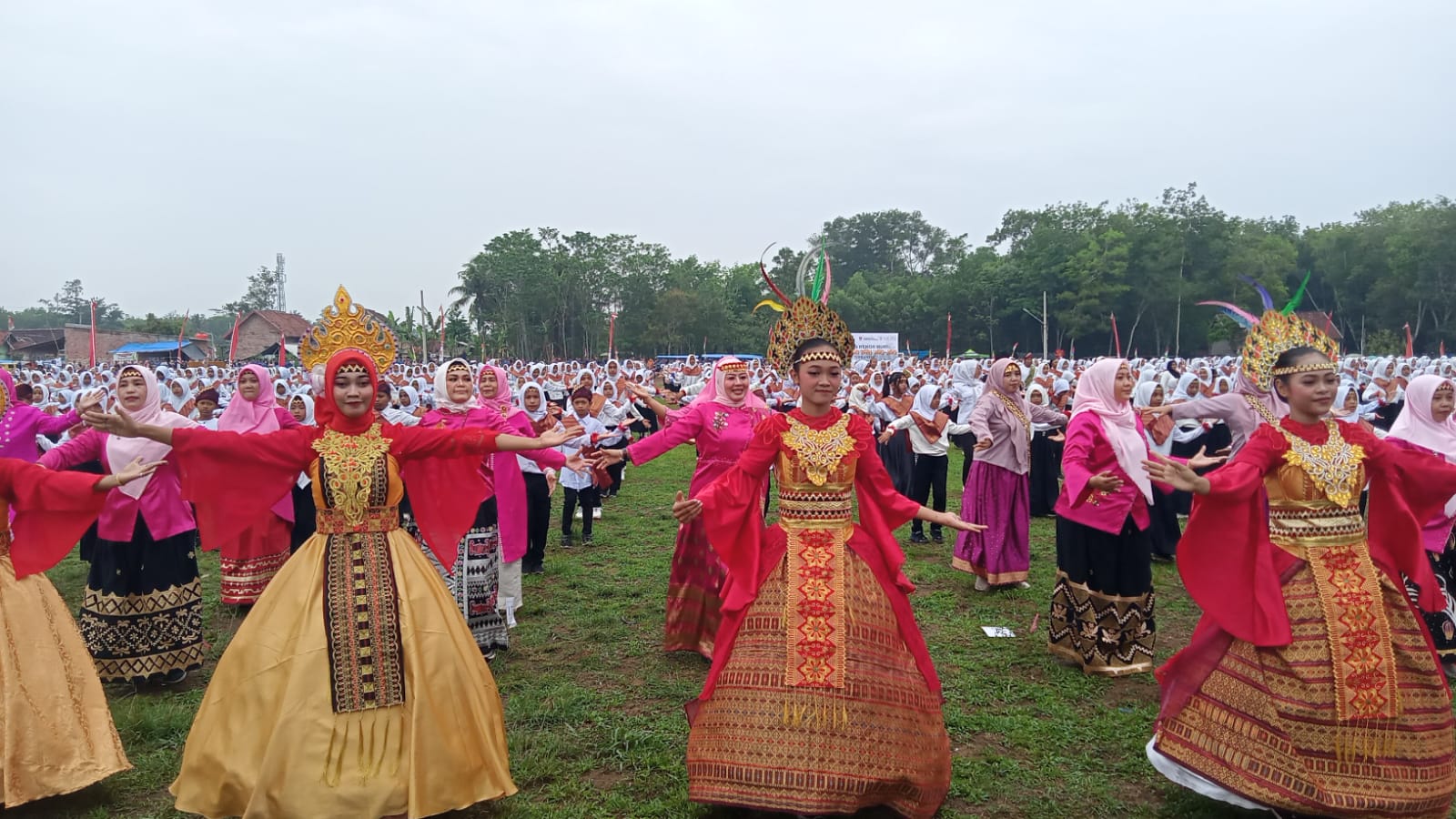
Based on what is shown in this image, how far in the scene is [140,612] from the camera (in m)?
5.70

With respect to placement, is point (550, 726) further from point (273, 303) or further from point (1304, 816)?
point (273, 303)

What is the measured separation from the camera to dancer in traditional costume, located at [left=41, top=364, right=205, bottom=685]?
5605mm

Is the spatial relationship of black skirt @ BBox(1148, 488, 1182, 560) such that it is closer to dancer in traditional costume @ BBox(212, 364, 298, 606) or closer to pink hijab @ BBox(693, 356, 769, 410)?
pink hijab @ BBox(693, 356, 769, 410)

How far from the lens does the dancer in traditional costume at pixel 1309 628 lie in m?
3.53

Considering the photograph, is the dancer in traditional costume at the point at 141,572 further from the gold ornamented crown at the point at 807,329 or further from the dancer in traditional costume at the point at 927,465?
the dancer in traditional costume at the point at 927,465

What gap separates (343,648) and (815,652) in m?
1.98

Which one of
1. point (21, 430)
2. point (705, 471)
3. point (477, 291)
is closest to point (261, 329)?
point (477, 291)

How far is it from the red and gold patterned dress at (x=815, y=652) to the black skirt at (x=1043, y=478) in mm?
7765

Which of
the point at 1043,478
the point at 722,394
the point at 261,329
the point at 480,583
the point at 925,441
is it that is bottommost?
the point at 480,583

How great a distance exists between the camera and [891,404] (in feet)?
37.4

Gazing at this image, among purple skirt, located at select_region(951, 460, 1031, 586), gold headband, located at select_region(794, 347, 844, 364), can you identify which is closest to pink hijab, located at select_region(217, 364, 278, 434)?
gold headband, located at select_region(794, 347, 844, 364)

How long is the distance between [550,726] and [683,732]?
78 cm

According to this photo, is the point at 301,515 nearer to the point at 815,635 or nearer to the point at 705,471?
the point at 705,471

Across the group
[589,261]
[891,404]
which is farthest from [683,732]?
[589,261]
